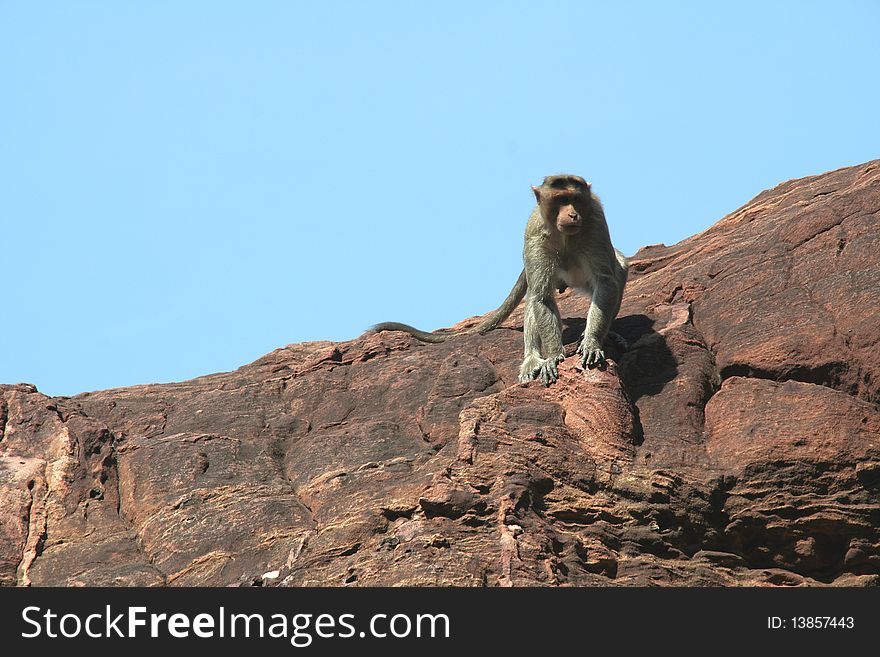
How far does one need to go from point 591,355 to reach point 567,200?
7.78ft

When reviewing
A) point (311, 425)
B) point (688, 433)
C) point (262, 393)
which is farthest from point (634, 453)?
point (262, 393)

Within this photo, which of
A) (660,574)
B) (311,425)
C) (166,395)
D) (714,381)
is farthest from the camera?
(166,395)

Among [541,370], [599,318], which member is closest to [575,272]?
[599,318]

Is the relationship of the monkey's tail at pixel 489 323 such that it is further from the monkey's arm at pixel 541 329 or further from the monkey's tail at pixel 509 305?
the monkey's arm at pixel 541 329

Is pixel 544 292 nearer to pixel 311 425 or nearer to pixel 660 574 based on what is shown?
pixel 311 425

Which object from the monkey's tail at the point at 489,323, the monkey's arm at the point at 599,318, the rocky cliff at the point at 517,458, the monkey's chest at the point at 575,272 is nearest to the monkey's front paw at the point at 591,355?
the monkey's arm at the point at 599,318

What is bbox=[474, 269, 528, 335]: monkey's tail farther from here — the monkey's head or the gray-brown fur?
the monkey's head

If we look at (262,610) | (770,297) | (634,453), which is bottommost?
(262,610)

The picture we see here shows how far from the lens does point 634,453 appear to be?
1368cm

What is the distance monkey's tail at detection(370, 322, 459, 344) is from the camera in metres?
18.4

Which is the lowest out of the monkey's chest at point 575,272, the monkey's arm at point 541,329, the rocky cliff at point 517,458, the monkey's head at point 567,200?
the rocky cliff at point 517,458

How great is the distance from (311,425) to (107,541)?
3295mm

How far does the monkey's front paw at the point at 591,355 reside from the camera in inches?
583

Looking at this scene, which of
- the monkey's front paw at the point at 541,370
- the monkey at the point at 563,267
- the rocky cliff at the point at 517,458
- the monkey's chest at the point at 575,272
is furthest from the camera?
the monkey's chest at the point at 575,272
